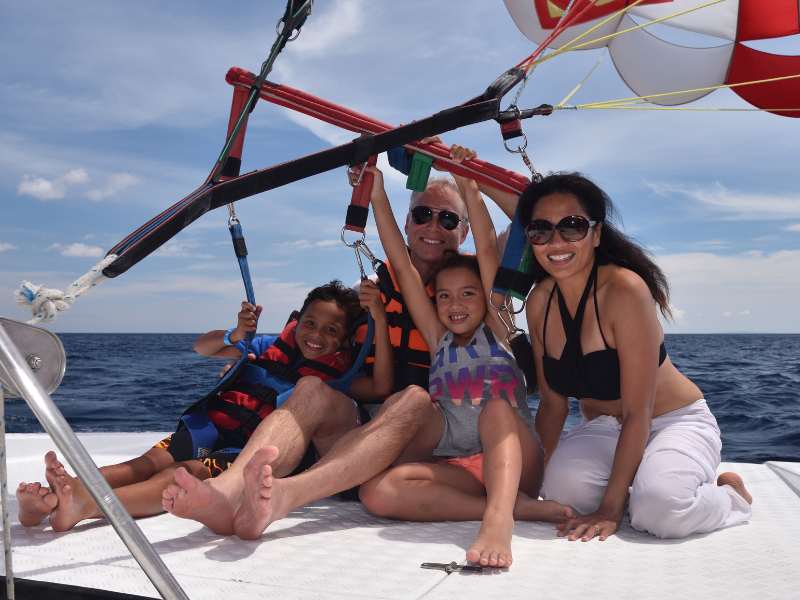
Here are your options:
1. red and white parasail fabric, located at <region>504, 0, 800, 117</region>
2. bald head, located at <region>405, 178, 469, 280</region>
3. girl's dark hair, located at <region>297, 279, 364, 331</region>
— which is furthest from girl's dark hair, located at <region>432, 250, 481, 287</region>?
red and white parasail fabric, located at <region>504, 0, 800, 117</region>

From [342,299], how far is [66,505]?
4.03ft

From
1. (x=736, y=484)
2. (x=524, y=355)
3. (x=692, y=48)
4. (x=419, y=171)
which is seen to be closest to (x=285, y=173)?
(x=419, y=171)

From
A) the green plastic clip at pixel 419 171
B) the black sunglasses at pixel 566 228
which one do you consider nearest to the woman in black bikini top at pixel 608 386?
the black sunglasses at pixel 566 228

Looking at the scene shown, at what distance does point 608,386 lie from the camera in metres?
2.18

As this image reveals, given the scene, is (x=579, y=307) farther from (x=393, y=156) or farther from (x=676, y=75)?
(x=676, y=75)

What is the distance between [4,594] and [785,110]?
14.5 ft

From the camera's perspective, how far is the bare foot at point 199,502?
1.72 metres

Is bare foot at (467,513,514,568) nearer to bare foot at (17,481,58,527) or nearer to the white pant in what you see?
the white pant

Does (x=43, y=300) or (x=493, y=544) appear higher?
(x=43, y=300)

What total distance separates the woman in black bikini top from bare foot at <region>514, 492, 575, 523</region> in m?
0.05

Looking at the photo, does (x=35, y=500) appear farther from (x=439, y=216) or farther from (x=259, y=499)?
(x=439, y=216)

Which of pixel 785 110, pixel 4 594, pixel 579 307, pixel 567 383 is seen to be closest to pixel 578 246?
pixel 579 307

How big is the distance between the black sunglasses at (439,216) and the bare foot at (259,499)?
1.21 m

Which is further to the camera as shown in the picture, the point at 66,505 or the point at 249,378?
the point at 249,378
